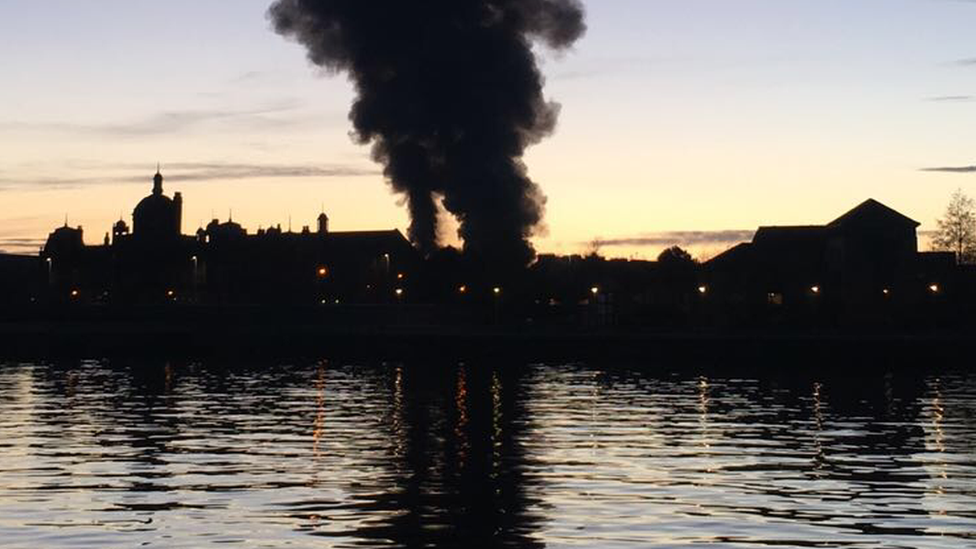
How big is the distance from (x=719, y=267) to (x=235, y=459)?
148657 millimetres

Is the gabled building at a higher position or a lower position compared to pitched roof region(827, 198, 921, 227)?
lower

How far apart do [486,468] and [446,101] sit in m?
122

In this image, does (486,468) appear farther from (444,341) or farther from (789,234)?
(789,234)

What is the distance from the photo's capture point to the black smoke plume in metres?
152

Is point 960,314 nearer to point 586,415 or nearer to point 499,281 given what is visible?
point 499,281

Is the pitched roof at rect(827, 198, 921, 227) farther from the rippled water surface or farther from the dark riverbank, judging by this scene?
the rippled water surface

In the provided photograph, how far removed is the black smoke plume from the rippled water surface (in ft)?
253

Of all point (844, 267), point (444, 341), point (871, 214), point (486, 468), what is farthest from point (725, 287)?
→ point (486, 468)

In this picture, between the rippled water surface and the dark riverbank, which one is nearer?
the rippled water surface

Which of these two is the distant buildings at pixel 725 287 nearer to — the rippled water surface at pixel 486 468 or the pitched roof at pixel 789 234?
the pitched roof at pixel 789 234

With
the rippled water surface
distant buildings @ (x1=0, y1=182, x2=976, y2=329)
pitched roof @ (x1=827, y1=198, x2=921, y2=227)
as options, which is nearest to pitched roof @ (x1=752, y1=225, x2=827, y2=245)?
distant buildings @ (x1=0, y1=182, x2=976, y2=329)

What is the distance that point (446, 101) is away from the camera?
6196 inches

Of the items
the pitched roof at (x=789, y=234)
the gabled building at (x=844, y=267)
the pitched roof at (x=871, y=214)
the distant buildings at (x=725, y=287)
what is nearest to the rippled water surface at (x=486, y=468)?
the distant buildings at (x=725, y=287)

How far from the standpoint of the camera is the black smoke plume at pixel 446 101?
499 ft
